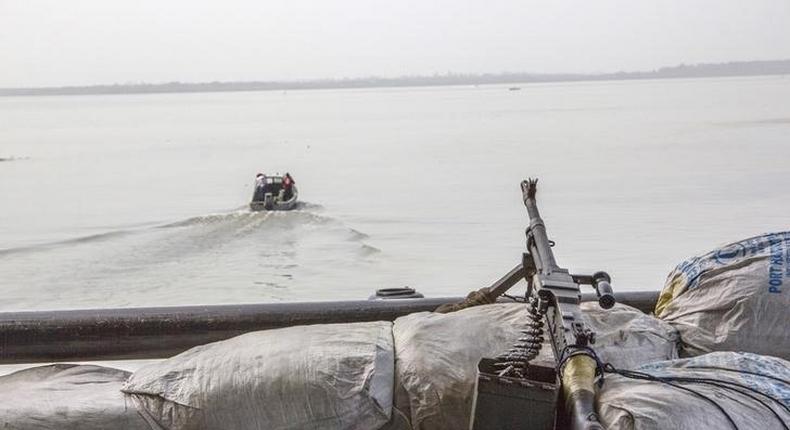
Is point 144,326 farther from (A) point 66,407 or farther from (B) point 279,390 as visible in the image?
(B) point 279,390

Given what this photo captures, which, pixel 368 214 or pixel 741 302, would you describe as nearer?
pixel 741 302

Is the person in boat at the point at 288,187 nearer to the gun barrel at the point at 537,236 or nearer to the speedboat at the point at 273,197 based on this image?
the speedboat at the point at 273,197

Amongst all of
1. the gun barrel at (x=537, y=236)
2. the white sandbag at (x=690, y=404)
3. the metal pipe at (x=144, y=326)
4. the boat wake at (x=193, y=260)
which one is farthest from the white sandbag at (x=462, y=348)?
the boat wake at (x=193, y=260)

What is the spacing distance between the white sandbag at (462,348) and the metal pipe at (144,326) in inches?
20.8

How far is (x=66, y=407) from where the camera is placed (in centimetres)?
285

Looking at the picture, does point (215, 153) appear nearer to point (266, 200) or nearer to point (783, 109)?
point (266, 200)

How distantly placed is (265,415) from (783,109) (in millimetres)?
53584

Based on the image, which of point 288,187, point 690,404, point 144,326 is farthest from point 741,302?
point 288,187

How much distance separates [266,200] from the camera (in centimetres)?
1733

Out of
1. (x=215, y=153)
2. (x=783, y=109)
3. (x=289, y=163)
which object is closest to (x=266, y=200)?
(x=289, y=163)

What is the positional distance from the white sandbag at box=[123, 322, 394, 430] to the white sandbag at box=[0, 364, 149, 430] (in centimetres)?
5

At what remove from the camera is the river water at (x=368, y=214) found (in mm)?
11422

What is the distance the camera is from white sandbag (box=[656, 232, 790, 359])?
287 cm

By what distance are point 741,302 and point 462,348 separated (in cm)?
80
